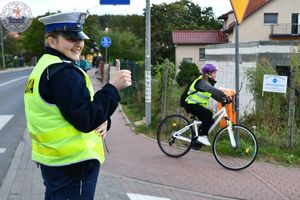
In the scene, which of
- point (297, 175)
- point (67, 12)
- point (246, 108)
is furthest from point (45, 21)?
point (246, 108)

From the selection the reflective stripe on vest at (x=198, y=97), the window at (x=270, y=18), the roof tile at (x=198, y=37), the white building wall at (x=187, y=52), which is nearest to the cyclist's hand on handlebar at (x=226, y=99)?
the reflective stripe on vest at (x=198, y=97)

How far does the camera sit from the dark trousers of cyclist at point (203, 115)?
7445 mm

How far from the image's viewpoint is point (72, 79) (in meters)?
2.53

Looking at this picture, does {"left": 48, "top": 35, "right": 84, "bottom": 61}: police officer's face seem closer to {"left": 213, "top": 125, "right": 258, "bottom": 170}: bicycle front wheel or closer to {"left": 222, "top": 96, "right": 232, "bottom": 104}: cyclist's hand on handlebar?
{"left": 222, "top": 96, "right": 232, "bottom": 104}: cyclist's hand on handlebar

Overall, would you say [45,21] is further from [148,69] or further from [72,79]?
[148,69]

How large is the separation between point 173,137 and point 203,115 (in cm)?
71

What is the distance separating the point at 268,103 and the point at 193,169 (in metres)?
3.13

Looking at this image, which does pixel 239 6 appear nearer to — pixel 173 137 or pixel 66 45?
pixel 173 137

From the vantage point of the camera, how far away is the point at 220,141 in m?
7.43

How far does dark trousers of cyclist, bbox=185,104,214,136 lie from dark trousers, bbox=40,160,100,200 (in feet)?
15.8

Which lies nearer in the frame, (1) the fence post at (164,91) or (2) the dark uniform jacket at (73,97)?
(2) the dark uniform jacket at (73,97)

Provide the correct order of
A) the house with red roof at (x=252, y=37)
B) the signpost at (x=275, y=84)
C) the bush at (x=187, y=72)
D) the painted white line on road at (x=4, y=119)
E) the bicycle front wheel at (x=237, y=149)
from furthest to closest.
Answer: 1. the bush at (x=187, y=72)
2. the house with red roof at (x=252, y=37)
3. the painted white line on road at (x=4, y=119)
4. the signpost at (x=275, y=84)
5. the bicycle front wheel at (x=237, y=149)

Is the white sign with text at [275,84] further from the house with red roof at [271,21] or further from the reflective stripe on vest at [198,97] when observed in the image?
the house with red roof at [271,21]

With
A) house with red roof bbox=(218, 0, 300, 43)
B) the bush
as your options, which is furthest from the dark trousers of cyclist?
house with red roof bbox=(218, 0, 300, 43)
